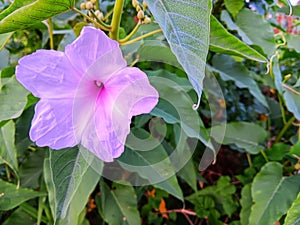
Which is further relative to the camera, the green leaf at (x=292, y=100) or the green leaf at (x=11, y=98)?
the green leaf at (x=292, y=100)

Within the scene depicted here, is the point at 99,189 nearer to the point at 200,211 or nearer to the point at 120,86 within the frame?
the point at 200,211

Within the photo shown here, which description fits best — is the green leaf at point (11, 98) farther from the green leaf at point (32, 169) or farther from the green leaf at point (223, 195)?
the green leaf at point (223, 195)

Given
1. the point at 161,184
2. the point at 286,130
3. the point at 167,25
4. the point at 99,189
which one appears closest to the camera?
the point at 167,25

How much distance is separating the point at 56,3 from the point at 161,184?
318 mm

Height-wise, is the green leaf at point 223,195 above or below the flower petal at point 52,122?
below

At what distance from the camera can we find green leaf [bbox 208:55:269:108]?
2.29 ft

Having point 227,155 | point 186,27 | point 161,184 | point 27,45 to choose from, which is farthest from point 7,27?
point 227,155

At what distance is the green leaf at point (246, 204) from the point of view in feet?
2.10

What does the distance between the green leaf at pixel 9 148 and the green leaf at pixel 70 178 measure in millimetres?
58

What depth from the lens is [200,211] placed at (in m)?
0.72

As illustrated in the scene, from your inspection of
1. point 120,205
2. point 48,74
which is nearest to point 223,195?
point 120,205

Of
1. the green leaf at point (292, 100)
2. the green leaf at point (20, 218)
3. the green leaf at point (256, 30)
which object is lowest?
the green leaf at point (20, 218)

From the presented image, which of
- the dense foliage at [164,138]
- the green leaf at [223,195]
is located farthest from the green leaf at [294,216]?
the green leaf at [223,195]

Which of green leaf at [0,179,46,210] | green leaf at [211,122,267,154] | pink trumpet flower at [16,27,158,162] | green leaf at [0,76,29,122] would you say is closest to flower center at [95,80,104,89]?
pink trumpet flower at [16,27,158,162]
